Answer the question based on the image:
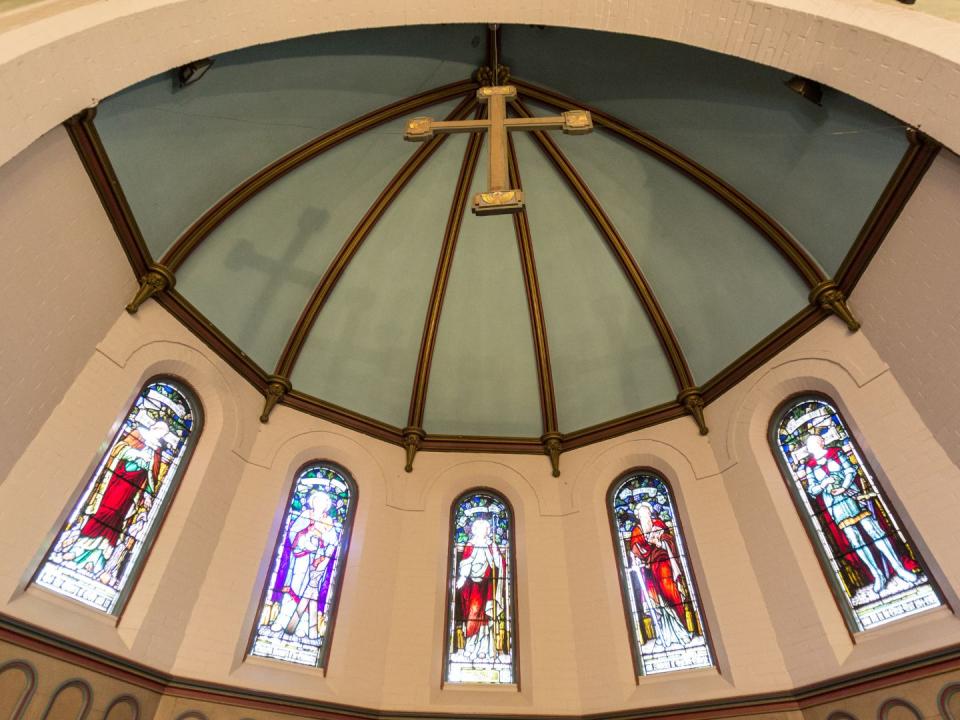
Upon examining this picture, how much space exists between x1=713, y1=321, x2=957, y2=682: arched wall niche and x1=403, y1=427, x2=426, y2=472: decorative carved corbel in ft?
13.6

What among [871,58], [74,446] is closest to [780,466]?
[871,58]

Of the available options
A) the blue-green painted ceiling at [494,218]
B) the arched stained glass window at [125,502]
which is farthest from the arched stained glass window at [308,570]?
the arched stained glass window at [125,502]

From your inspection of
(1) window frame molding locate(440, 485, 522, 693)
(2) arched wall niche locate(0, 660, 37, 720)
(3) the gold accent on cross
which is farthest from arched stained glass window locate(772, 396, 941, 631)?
(2) arched wall niche locate(0, 660, 37, 720)

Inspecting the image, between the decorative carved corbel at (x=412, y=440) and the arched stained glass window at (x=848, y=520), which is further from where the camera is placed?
the decorative carved corbel at (x=412, y=440)

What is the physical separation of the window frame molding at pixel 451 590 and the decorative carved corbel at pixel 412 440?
2.85 ft

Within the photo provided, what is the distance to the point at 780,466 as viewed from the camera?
24.1 ft

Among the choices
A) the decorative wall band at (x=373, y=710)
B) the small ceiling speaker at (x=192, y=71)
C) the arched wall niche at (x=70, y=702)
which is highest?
the small ceiling speaker at (x=192, y=71)

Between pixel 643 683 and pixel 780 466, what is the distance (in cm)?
289

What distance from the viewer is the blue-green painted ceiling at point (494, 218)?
688 cm

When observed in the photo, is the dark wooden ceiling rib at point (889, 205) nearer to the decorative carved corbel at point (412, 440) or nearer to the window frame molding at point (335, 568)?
the decorative carved corbel at point (412, 440)

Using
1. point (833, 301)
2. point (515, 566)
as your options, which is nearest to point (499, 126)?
point (833, 301)

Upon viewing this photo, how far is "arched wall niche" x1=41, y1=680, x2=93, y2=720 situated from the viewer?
16.8 ft

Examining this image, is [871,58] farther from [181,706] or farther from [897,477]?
[181,706]

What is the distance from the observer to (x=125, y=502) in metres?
6.52
